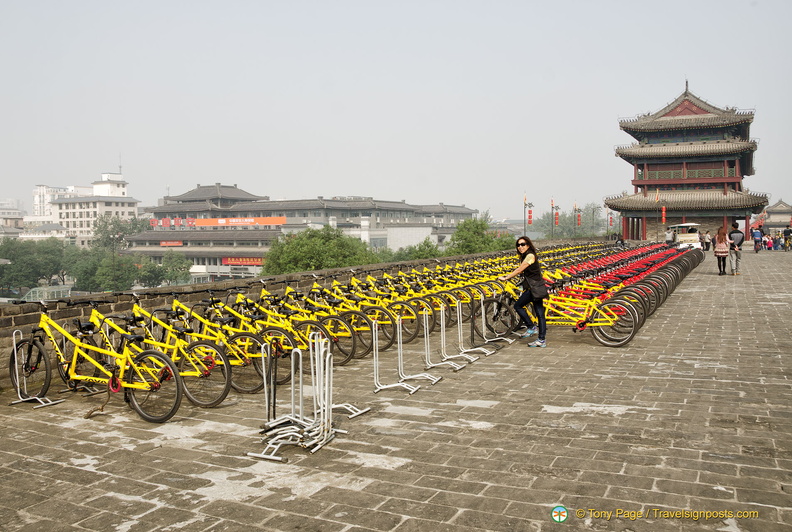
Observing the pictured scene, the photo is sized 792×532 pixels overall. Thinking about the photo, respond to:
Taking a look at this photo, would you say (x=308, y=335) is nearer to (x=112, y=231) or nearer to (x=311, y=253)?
(x=311, y=253)

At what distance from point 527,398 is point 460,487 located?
81.1 inches

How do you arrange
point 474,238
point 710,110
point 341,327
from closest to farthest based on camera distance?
point 341,327 → point 710,110 → point 474,238

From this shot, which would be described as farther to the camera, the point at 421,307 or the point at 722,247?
the point at 722,247

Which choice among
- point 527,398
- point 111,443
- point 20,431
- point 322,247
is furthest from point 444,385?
point 322,247

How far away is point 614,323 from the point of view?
7953 mm

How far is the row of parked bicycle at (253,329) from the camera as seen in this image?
18.0 ft

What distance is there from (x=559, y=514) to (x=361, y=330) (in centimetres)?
458

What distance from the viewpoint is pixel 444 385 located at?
245 inches

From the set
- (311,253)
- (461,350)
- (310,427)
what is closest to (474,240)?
(311,253)

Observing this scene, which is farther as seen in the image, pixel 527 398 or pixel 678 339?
pixel 678 339

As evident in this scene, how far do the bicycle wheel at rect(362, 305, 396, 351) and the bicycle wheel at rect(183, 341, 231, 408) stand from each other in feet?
8.02

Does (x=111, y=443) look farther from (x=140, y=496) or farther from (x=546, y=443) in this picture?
(x=546, y=443)

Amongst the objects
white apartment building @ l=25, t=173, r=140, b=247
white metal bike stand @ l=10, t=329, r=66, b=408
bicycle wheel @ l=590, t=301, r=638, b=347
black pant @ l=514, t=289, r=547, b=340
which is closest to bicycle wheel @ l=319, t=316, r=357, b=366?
black pant @ l=514, t=289, r=547, b=340

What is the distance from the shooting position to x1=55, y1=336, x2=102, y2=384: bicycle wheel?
19.3 feet
